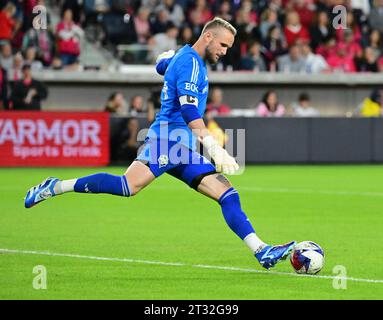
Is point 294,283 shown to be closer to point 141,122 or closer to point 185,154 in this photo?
point 185,154

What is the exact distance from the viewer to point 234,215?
356 inches

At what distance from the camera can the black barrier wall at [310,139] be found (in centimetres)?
2406

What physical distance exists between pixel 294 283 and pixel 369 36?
67.8 feet

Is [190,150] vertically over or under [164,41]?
under

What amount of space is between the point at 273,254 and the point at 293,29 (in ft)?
61.2

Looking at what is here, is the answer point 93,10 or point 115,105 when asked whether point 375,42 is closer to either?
point 93,10

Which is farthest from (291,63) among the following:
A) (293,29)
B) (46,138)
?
(46,138)

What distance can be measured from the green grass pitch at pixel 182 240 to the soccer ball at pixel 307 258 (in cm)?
13

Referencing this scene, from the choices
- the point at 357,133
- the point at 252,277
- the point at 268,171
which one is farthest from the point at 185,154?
the point at 357,133

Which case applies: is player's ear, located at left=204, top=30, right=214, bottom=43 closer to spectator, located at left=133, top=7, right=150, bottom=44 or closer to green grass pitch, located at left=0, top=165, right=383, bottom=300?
green grass pitch, located at left=0, top=165, right=383, bottom=300

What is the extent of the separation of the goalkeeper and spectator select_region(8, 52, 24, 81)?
14.2 meters

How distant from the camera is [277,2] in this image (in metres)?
28.1

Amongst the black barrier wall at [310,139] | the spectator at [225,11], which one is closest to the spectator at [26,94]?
the black barrier wall at [310,139]

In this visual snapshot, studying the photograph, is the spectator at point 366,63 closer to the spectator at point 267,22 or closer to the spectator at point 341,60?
the spectator at point 341,60
